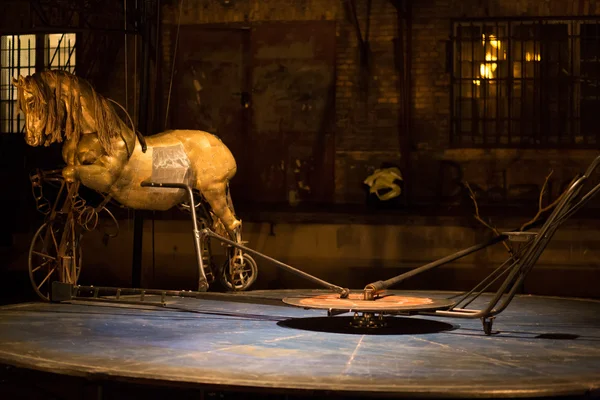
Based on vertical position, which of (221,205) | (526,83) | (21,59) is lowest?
(221,205)

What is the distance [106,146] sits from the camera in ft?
32.5

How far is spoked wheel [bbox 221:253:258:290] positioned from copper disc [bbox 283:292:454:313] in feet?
8.71

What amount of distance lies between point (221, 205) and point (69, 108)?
75.7 inches

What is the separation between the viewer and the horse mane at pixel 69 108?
31.6 feet

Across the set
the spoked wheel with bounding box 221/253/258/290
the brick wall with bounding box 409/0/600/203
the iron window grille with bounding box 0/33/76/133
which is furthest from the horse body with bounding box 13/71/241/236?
the iron window grille with bounding box 0/33/76/133

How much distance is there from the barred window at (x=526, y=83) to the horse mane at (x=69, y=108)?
8.37 m

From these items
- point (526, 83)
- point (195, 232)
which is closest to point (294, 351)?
point (195, 232)

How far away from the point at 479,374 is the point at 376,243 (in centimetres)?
898

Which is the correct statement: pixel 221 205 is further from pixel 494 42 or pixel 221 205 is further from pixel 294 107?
pixel 494 42

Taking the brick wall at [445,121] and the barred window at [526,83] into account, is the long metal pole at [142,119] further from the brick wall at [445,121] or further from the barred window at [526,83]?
the barred window at [526,83]

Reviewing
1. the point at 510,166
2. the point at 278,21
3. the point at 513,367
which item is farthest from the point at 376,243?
the point at 513,367

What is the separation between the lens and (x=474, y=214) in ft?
50.2

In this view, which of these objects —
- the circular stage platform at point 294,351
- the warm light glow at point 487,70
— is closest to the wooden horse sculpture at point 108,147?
the circular stage platform at point 294,351

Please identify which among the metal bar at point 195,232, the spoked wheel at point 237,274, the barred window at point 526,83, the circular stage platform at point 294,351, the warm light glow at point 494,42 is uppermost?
the warm light glow at point 494,42
